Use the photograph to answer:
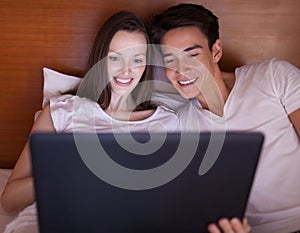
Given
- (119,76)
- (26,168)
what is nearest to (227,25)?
(119,76)

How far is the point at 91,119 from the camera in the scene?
1.34 metres

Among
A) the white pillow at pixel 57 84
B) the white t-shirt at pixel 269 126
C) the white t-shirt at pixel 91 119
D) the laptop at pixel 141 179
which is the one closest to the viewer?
the laptop at pixel 141 179

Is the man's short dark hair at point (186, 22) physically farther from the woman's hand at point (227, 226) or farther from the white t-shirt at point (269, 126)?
the woman's hand at point (227, 226)

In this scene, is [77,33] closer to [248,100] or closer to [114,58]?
[114,58]

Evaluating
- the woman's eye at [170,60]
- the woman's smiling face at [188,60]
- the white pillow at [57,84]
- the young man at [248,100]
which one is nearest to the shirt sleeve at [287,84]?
the young man at [248,100]

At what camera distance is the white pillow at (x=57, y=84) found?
1509 millimetres

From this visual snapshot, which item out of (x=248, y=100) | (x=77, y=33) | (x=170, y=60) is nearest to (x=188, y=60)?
(x=170, y=60)

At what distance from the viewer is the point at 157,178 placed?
2.43ft

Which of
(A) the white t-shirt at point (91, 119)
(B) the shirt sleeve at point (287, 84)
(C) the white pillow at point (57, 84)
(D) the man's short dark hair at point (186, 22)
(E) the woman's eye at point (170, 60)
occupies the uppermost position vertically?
(D) the man's short dark hair at point (186, 22)

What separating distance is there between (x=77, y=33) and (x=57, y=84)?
217mm

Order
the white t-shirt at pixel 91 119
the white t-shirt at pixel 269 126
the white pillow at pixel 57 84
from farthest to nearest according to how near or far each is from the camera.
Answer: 1. the white pillow at pixel 57 84
2. the white t-shirt at pixel 91 119
3. the white t-shirt at pixel 269 126

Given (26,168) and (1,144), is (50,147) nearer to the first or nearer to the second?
(26,168)

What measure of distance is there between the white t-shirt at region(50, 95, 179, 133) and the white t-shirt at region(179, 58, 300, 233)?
0.28ft

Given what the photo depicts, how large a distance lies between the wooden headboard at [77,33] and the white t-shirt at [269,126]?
0.27 metres
